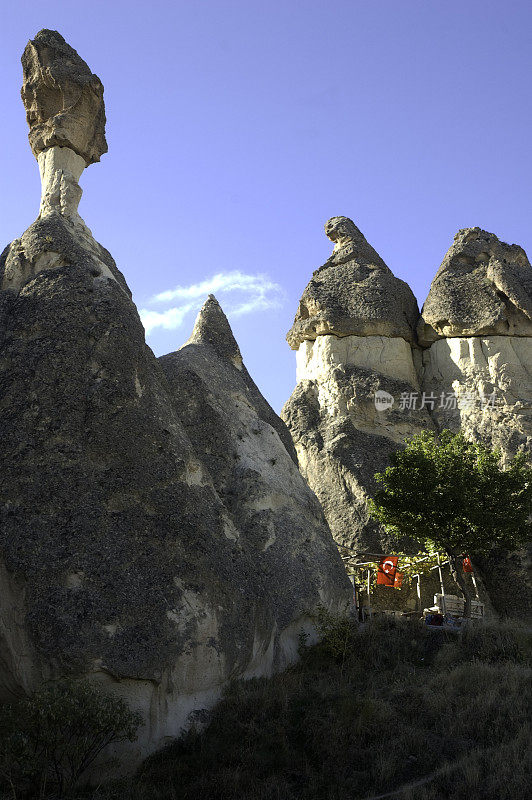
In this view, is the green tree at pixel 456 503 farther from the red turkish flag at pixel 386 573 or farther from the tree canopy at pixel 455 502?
the red turkish flag at pixel 386 573

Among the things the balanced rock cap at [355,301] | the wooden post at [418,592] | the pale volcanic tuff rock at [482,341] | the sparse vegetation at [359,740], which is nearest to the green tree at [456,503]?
the wooden post at [418,592]

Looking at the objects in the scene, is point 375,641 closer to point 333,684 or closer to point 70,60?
point 333,684

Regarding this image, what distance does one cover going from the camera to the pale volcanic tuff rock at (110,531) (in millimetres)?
9047

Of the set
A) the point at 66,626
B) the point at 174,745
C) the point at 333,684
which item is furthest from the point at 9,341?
the point at 333,684

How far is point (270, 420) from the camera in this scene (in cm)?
1708

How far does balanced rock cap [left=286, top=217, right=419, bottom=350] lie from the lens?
87.8ft

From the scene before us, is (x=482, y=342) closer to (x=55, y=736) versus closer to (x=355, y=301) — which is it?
(x=355, y=301)

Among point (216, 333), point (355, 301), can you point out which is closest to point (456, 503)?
point (216, 333)

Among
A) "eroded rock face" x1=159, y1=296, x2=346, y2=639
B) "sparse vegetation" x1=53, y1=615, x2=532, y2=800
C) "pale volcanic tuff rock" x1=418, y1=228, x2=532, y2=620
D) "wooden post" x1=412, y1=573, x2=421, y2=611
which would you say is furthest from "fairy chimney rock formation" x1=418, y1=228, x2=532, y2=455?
"sparse vegetation" x1=53, y1=615, x2=532, y2=800

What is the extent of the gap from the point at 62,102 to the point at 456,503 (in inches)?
551

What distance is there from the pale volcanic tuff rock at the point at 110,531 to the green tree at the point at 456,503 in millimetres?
5075

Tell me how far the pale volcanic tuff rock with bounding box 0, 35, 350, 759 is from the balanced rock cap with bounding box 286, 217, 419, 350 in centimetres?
1481

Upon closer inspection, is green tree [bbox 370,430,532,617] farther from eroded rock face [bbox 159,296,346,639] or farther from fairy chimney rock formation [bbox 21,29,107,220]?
fairy chimney rock formation [bbox 21,29,107,220]

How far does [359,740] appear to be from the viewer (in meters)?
9.20
